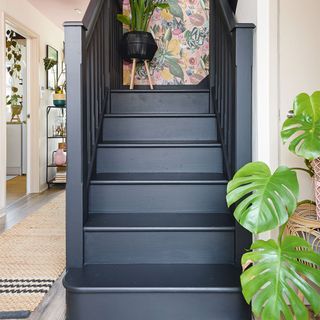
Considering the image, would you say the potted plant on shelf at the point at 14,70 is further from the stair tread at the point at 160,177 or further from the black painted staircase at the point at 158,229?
the stair tread at the point at 160,177

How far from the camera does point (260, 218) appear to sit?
153 centimetres

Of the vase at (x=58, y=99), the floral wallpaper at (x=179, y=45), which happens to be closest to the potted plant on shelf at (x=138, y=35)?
the floral wallpaper at (x=179, y=45)

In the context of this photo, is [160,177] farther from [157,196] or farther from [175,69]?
[175,69]

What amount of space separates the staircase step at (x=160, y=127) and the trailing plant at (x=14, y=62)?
370 cm

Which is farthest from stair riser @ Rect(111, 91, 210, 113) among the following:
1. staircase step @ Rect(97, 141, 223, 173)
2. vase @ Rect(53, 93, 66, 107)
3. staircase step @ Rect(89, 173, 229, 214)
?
vase @ Rect(53, 93, 66, 107)

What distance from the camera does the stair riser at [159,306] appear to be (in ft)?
6.19

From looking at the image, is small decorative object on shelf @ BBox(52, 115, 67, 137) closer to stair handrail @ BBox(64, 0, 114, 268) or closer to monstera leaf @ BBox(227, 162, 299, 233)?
stair handrail @ BBox(64, 0, 114, 268)

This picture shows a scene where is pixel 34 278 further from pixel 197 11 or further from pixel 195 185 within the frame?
pixel 197 11

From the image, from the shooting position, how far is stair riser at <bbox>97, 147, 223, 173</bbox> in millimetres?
2820

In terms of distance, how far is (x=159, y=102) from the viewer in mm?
3543

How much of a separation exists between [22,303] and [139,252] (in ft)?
2.23

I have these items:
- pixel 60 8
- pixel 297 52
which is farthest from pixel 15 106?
pixel 297 52

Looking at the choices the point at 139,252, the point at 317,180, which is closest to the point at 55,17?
the point at 139,252

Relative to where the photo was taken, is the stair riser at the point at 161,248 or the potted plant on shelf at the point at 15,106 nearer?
the stair riser at the point at 161,248
